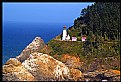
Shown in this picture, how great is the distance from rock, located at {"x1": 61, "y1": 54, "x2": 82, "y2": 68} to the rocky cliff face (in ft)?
0.54

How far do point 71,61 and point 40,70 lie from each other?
118 centimetres

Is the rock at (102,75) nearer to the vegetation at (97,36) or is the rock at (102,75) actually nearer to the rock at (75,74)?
the rock at (75,74)

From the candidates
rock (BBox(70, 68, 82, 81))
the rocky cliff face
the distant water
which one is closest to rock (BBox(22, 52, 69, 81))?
the rocky cliff face

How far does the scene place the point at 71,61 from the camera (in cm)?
1091

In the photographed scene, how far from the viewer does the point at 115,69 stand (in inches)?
409

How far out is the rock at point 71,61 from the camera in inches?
423

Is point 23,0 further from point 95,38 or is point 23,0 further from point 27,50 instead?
point 27,50

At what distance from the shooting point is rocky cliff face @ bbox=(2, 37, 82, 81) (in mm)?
9938

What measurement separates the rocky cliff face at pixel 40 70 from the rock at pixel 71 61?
0.17m

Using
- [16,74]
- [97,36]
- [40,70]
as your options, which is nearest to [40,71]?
[40,70]

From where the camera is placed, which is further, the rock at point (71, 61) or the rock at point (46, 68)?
the rock at point (71, 61)

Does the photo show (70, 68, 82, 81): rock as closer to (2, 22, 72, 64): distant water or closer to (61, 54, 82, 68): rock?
(61, 54, 82, 68): rock

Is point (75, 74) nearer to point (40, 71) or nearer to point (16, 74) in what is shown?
point (40, 71)

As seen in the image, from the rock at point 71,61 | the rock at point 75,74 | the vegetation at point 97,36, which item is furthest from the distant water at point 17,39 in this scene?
the rock at point 75,74
